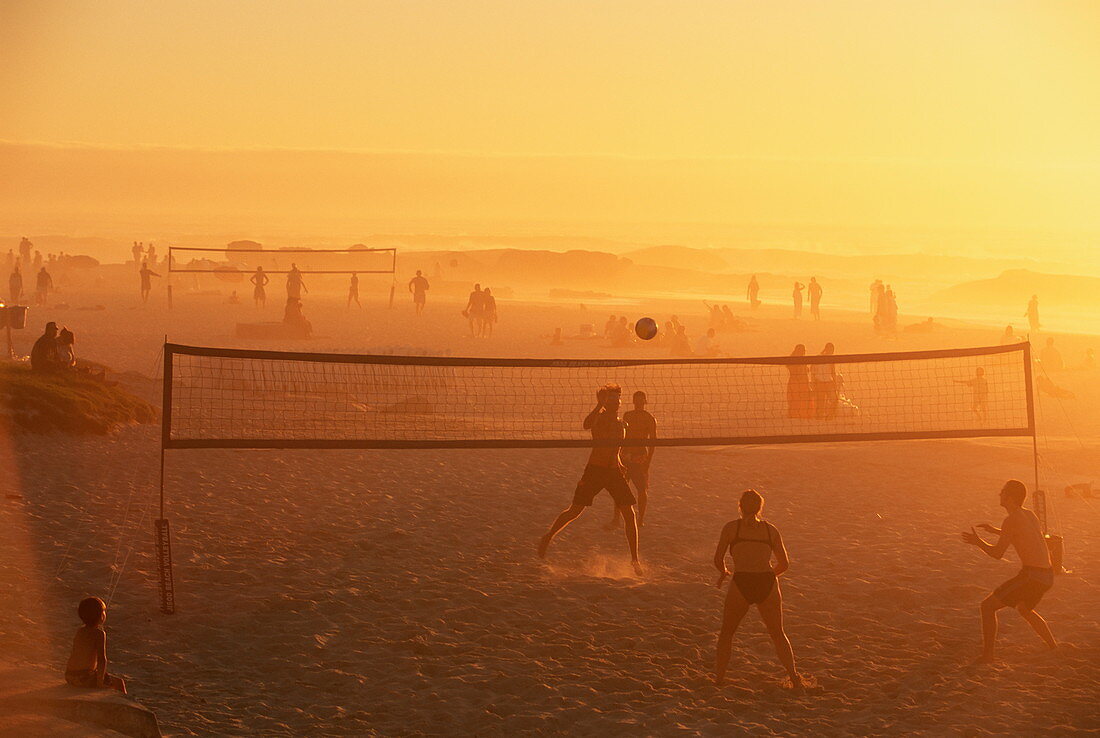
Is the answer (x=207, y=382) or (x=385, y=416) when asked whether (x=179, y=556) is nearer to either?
(x=385, y=416)

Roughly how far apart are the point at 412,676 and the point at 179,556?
4133 mm

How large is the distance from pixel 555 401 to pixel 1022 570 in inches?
667

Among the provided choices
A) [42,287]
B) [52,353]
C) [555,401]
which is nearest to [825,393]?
[555,401]

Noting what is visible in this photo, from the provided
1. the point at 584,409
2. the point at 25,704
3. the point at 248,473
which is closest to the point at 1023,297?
the point at 584,409

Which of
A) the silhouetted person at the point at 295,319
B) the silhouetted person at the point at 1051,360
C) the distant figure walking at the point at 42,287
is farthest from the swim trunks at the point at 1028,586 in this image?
the distant figure walking at the point at 42,287

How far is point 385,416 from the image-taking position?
71.1ft

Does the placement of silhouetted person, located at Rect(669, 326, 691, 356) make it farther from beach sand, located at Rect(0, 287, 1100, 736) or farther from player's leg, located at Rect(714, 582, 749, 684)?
player's leg, located at Rect(714, 582, 749, 684)

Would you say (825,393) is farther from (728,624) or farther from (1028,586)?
(728,624)

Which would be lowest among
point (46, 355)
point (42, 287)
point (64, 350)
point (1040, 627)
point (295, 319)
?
Answer: point (1040, 627)

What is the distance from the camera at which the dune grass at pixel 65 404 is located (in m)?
17.5

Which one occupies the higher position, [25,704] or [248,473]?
[248,473]

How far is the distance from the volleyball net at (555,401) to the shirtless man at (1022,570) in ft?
15.3

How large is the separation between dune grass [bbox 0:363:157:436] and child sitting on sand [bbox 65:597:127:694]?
10.4 m

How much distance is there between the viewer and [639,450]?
1290 centimetres
